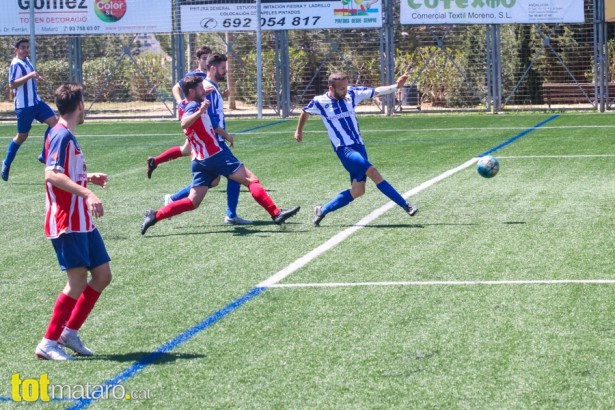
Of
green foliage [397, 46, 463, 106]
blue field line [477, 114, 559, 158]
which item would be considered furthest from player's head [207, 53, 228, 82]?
green foliage [397, 46, 463, 106]

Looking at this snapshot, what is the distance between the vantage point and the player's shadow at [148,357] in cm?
662

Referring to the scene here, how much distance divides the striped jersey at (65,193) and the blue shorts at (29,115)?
36.0 feet

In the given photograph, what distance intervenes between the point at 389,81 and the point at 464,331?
2386cm

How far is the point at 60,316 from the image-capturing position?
6.84 meters

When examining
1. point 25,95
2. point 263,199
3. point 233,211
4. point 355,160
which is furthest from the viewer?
point 25,95

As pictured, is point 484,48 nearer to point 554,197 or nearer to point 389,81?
point 389,81

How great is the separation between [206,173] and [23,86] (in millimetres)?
7234

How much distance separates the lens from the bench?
31438 mm

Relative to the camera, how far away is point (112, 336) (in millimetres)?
7262

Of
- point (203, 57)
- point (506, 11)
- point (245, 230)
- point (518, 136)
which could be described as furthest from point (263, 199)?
point (506, 11)

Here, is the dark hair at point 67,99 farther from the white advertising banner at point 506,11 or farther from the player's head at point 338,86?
the white advertising banner at point 506,11

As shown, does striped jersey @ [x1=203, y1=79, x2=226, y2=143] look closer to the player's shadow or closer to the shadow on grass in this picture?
the shadow on grass

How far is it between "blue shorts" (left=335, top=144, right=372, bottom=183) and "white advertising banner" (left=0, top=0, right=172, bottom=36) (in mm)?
19930

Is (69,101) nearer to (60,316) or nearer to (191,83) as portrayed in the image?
(60,316)
